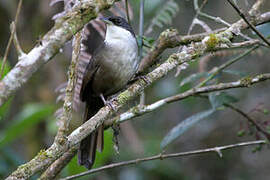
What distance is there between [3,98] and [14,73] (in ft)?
0.40

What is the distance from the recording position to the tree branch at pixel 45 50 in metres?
1.77

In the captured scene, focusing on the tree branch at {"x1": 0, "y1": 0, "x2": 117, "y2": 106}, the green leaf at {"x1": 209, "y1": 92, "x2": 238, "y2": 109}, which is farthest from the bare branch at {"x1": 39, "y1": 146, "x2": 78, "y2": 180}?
the green leaf at {"x1": 209, "y1": 92, "x2": 238, "y2": 109}

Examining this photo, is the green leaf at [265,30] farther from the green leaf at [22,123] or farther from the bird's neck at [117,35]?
the green leaf at [22,123]

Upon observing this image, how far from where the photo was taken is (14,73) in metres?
1.79

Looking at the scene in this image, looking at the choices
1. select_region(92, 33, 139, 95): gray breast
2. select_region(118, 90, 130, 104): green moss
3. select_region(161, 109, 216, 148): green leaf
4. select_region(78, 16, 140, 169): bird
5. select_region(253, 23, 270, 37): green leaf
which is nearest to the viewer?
select_region(118, 90, 130, 104): green moss

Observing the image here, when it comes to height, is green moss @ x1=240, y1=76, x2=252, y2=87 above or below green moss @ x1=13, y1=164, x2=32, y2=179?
below

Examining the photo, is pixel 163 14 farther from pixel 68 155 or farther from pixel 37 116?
pixel 68 155

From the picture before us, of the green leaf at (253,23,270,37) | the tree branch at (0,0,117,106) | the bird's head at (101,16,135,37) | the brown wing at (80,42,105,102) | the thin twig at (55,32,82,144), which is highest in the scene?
the tree branch at (0,0,117,106)

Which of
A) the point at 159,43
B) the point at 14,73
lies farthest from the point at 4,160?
the point at 14,73

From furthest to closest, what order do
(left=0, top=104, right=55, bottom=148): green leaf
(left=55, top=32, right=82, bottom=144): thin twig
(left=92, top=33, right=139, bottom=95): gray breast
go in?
(left=0, top=104, right=55, bottom=148): green leaf, (left=92, top=33, right=139, bottom=95): gray breast, (left=55, top=32, right=82, bottom=144): thin twig

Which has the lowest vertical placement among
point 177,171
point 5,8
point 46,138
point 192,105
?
point 177,171

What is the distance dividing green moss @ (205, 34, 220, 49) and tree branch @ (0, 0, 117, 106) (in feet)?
3.52

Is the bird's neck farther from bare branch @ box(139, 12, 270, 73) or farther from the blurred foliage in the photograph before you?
the blurred foliage

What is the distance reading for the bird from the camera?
3.52 meters
